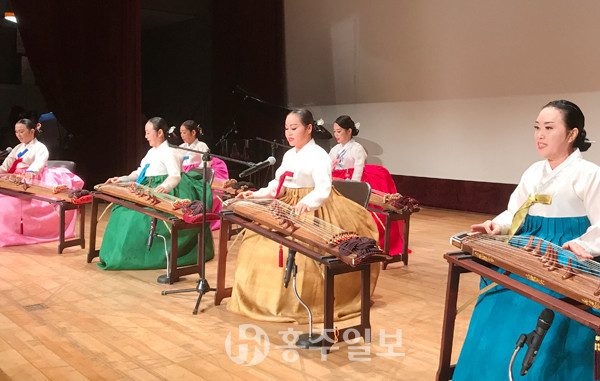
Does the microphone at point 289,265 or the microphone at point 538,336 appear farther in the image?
the microphone at point 289,265

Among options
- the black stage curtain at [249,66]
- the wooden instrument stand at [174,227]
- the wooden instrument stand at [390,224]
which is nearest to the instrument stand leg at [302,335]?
the wooden instrument stand at [174,227]

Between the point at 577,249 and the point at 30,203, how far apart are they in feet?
15.5

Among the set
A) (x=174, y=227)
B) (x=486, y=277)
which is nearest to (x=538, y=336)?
(x=486, y=277)

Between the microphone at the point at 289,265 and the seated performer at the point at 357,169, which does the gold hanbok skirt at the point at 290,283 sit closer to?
the microphone at the point at 289,265

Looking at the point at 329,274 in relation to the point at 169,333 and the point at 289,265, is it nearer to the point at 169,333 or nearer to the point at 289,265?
the point at 289,265

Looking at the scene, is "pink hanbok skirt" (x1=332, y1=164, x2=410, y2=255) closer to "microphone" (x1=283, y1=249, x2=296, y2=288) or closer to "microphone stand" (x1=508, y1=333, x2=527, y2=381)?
"microphone" (x1=283, y1=249, x2=296, y2=288)

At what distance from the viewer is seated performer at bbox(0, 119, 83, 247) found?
5.28m

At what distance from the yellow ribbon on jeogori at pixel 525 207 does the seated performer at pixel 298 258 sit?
3.59ft

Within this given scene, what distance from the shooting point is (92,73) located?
7.85 metres

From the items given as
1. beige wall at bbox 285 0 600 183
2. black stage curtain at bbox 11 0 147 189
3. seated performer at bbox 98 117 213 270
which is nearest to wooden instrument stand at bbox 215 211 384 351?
seated performer at bbox 98 117 213 270

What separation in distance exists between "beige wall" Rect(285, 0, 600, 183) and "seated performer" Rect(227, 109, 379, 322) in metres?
4.47

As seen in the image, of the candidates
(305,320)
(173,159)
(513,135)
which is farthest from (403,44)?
(305,320)

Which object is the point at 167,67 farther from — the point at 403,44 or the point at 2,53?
the point at 403,44

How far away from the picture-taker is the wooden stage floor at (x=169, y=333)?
8.80 ft
